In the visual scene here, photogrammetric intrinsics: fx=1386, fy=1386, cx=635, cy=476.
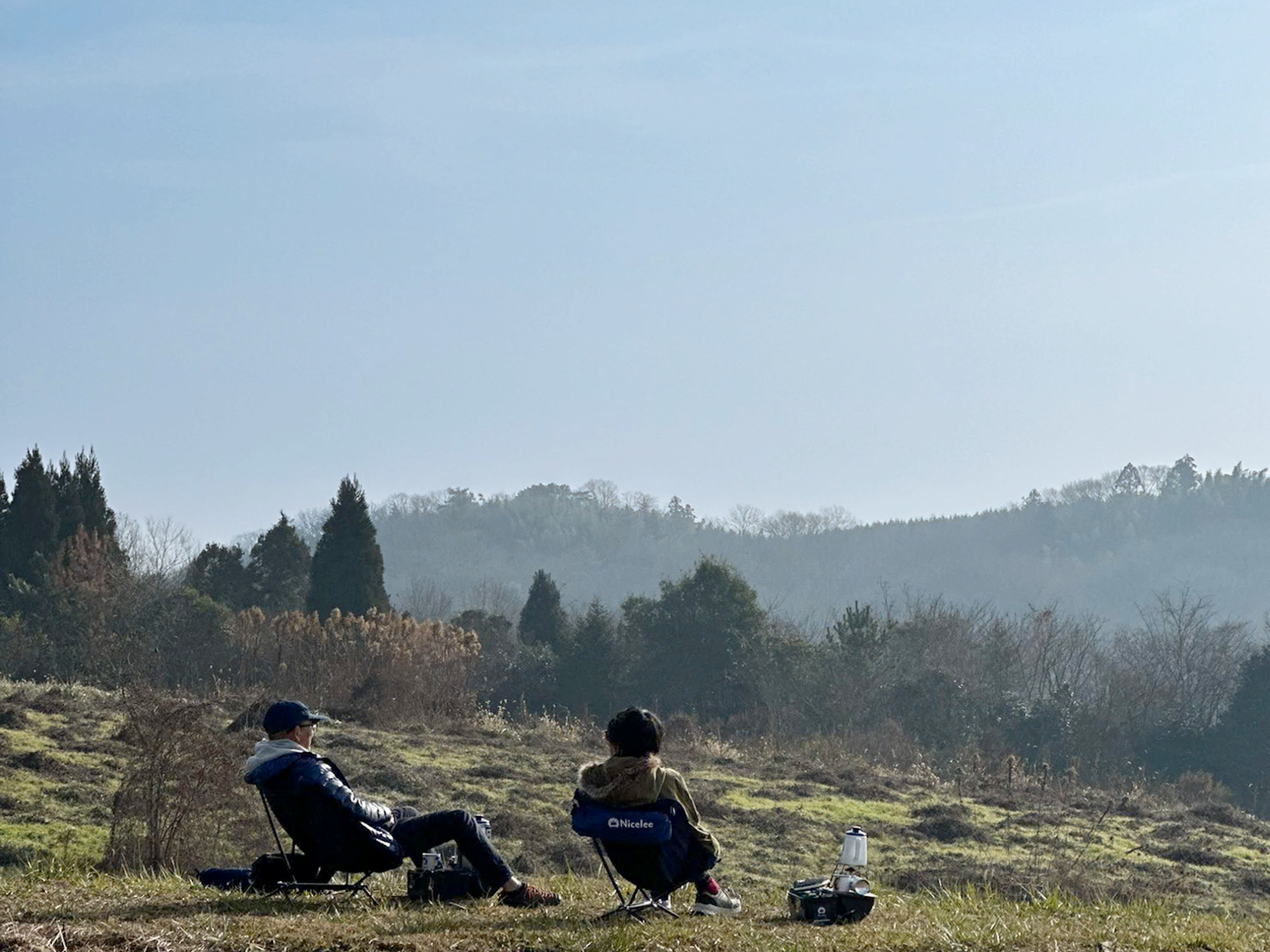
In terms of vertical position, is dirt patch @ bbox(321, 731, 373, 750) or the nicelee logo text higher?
the nicelee logo text

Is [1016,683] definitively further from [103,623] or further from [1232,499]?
[1232,499]

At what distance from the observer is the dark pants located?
6.75 m

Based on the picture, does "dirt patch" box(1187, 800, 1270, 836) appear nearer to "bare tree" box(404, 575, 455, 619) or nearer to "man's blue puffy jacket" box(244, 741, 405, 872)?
"man's blue puffy jacket" box(244, 741, 405, 872)

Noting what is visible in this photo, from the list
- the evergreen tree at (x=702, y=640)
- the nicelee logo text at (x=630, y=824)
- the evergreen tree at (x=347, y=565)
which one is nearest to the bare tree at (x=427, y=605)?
the evergreen tree at (x=347, y=565)

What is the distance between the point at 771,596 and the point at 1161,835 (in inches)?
3635

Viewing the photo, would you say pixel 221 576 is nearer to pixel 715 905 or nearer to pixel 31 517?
pixel 31 517

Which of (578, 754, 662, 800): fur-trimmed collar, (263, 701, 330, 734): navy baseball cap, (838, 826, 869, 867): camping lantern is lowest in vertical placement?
(838, 826, 869, 867): camping lantern

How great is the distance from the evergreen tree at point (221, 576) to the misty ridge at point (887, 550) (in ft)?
165

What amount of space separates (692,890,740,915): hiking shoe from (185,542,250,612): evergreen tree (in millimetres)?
30884

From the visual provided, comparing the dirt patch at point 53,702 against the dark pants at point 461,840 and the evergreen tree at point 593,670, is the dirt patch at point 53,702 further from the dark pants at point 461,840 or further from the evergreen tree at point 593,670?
the evergreen tree at point 593,670

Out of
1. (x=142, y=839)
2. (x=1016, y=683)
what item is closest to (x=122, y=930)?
(x=142, y=839)

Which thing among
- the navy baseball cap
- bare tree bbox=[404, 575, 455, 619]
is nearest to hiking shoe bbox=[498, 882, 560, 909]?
the navy baseball cap

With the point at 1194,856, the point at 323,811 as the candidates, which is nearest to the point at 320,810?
the point at 323,811

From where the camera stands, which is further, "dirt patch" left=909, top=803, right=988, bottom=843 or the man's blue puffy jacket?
"dirt patch" left=909, top=803, right=988, bottom=843
